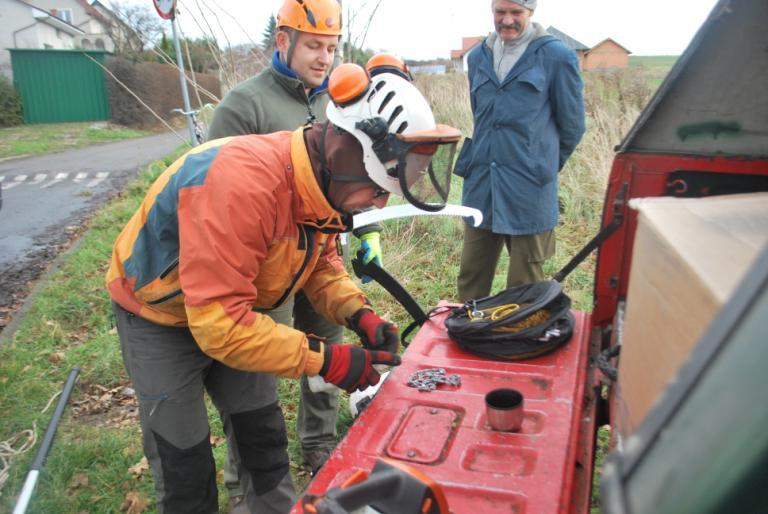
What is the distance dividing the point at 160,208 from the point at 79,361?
110 inches

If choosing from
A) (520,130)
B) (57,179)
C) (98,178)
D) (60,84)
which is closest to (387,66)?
(520,130)

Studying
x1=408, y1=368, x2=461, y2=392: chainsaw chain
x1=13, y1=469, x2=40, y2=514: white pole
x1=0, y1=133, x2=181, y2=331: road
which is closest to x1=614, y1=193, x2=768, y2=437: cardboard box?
x1=408, y1=368, x2=461, y2=392: chainsaw chain

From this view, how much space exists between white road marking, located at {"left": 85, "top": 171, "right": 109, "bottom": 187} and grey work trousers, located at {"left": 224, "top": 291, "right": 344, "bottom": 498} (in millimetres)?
9190

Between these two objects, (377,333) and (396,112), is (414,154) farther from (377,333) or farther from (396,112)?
(377,333)

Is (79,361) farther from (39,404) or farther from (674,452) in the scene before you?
(674,452)

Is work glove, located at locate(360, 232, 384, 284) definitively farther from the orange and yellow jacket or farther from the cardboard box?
the cardboard box

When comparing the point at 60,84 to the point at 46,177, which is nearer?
the point at 46,177

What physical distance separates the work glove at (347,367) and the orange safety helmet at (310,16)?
1.49 meters

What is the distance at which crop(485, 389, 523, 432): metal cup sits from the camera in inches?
70.5

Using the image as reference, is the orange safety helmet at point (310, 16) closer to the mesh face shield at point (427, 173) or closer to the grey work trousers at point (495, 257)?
the mesh face shield at point (427, 173)

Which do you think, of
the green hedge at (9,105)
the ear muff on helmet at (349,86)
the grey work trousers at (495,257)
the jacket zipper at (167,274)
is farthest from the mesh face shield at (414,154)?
the green hedge at (9,105)

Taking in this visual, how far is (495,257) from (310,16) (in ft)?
6.15

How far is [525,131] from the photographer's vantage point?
3.57 m

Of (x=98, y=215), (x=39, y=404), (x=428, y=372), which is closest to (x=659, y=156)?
(x=428, y=372)
